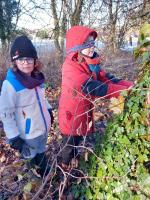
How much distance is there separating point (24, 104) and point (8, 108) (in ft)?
0.68

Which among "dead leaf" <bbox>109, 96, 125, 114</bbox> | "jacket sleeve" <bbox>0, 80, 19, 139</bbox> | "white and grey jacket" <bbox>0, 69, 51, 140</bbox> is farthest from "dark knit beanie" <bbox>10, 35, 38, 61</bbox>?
"dead leaf" <bbox>109, 96, 125, 114</bbox>

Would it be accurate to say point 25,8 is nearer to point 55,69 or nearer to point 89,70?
point 55,69

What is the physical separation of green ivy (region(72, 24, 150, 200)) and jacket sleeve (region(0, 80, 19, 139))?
109 cm

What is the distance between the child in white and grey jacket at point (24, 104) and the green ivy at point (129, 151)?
0.93 meters

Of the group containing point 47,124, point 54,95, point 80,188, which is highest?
point 47,124

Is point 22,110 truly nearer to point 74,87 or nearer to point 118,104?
point 74,87

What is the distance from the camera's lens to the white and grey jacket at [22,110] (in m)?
3.52

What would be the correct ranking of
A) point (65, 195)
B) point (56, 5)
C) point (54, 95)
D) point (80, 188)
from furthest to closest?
point (56, 5), point (54, 95), point (65, 195), point (80, 188)

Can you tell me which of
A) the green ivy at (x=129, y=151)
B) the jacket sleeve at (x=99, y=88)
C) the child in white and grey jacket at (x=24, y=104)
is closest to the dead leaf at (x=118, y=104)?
the green ivy at (x=129, y=151)

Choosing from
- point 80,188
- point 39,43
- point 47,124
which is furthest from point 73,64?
point 39,43

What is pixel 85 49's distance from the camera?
3.80m

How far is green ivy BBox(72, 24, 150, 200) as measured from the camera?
100 inches

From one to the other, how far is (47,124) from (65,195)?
841 millimetres

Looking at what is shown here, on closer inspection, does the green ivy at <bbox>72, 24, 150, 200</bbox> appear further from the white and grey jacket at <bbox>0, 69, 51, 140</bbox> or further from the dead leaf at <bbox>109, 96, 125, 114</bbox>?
the white and grey jacket at <bbox>0, 69, 51, 140</bbox>
